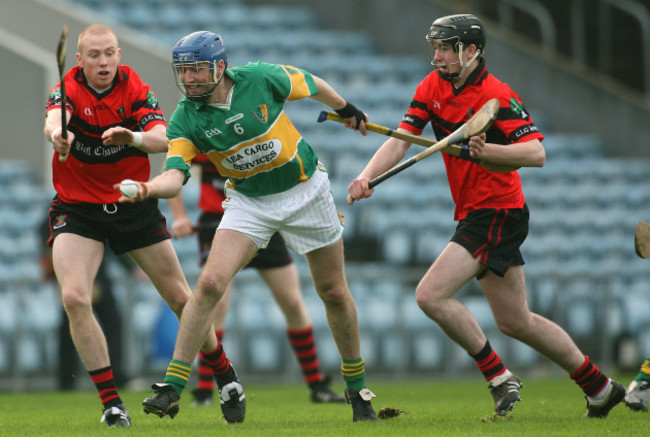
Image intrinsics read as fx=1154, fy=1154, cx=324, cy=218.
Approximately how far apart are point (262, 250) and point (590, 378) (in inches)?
107

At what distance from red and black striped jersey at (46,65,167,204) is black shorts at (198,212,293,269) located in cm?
193

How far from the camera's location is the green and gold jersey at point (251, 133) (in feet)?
19.7

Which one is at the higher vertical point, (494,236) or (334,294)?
(494,236)

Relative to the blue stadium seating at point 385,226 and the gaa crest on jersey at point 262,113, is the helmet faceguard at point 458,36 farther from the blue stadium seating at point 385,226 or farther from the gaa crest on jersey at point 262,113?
the blue stadium seating at point 385,226

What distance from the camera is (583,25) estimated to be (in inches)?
650

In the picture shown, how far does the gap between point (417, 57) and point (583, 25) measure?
9.36 feet

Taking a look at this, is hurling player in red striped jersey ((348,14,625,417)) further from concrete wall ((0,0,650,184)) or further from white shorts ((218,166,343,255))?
concrete wall ((0,0,650,184))

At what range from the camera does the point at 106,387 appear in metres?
6.30

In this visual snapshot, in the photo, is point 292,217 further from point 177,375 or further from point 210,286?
point 177,375

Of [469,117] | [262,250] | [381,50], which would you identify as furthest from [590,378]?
[381,50]

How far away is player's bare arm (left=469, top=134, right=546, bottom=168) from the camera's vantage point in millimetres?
6027

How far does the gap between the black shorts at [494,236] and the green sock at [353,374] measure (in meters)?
0.84

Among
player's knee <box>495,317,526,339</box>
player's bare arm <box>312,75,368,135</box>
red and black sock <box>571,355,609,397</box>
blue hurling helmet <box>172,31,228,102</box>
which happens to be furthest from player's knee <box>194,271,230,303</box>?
red and black sock <box>571,355,609,397</box>

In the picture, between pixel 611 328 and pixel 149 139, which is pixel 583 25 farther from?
pixel 149 139
